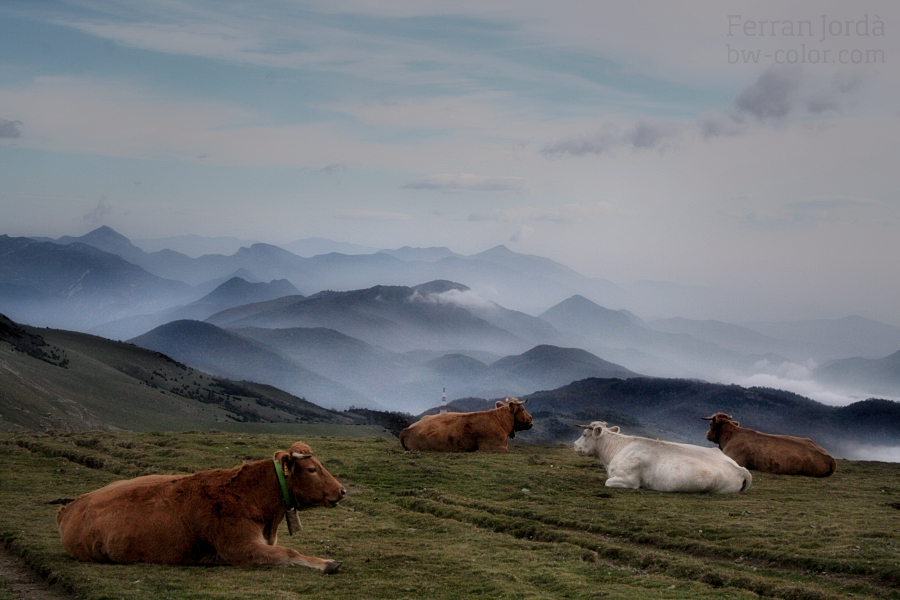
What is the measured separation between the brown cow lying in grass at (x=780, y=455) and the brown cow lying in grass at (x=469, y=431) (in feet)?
25.1

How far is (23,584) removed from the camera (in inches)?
462

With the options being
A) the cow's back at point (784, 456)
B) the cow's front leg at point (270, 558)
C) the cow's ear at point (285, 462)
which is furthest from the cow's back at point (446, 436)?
the cow's front leg at point (270, 558)

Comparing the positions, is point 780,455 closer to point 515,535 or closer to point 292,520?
point 515,535

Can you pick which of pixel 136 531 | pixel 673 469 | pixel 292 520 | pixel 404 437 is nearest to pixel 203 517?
pixel 136 531

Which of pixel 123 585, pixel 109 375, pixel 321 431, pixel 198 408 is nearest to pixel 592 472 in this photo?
pixel 123 585

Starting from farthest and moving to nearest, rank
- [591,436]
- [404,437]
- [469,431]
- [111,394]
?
[111,394], [404,437], [469,431], [591,436]

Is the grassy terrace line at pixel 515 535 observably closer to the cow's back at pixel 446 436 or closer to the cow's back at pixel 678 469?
the cow's back at pixel 678 469

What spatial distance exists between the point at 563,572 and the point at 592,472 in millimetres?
12826

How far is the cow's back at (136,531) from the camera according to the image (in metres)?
12.5

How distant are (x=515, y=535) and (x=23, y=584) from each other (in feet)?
Result: 30.7

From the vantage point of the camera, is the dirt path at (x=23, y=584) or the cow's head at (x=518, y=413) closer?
the dirt path at (x=23, y=584)

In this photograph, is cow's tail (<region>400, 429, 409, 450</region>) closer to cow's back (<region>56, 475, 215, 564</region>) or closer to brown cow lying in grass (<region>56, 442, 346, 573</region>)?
brown cow lying in grass (<region>56, 442, 346, 573</region>)

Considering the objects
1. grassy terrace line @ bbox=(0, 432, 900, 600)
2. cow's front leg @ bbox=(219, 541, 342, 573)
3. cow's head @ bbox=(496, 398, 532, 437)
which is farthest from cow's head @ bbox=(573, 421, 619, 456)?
cow's front leg @ bbox=(219, 541, 342, 573)

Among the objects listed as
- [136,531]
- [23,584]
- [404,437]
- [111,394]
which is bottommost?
[23,584]
